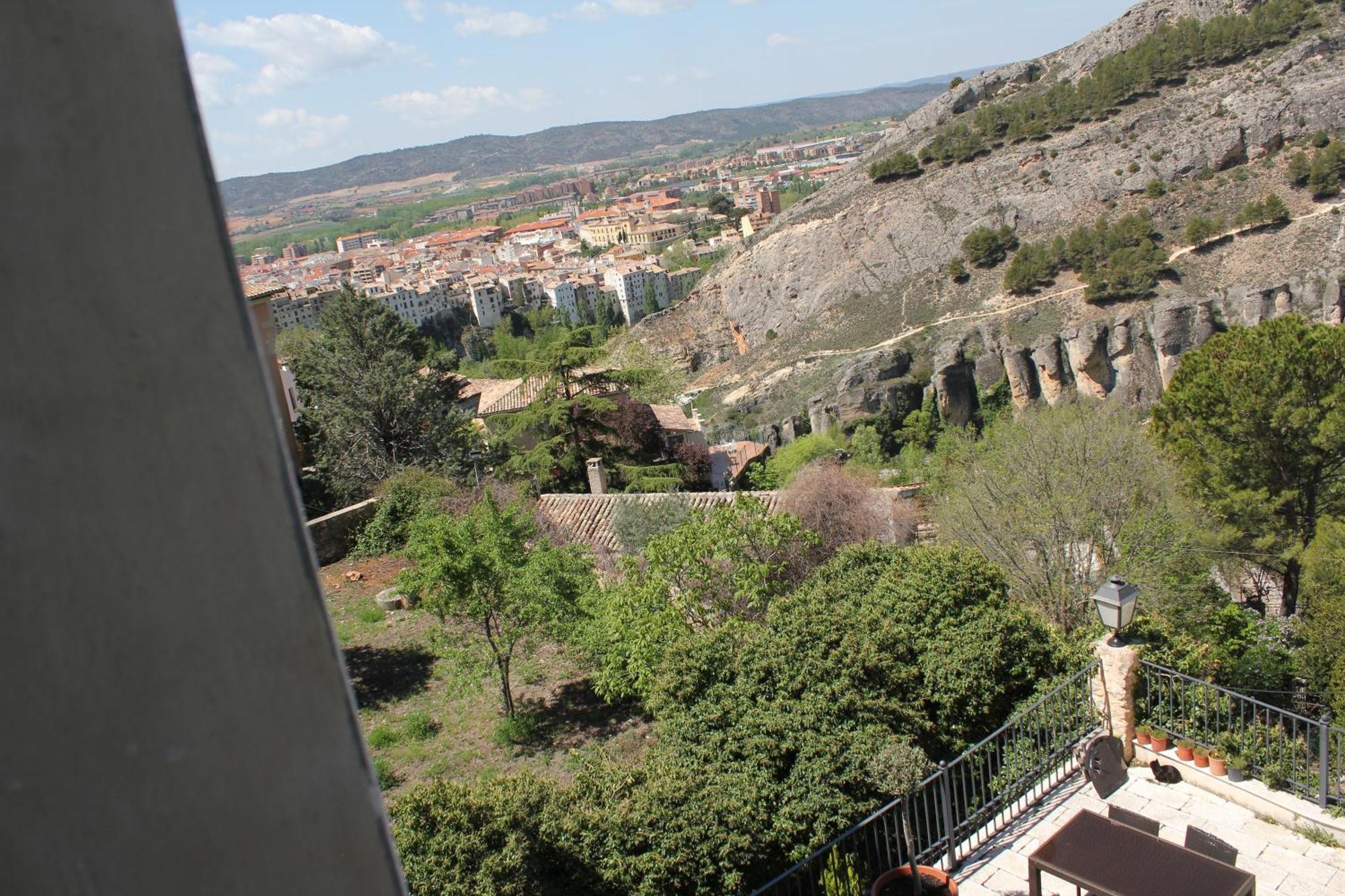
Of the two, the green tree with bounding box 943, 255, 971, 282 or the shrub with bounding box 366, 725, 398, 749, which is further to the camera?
the green tree with bounding box 943, 255, 971, 282

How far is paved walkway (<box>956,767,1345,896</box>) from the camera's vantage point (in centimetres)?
545

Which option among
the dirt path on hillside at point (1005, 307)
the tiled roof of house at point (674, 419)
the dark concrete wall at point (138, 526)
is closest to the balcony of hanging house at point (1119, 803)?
the dark concrete wall at point (138, 526)

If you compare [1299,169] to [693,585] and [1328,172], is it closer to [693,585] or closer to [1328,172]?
[1328,172]

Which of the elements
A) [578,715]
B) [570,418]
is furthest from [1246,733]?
[570,418]

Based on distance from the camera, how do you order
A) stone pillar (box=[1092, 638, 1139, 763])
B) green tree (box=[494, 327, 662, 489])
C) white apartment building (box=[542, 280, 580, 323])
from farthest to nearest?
white apartment building (box=[542, 280, 580, 323]), green tree (box=[494, 327, 662, 489]), stone pillar (box=[1092, 638, 1139, 763])

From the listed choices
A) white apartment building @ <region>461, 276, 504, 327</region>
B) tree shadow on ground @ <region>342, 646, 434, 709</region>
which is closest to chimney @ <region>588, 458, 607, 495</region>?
tree shadow on ground @ <region>342, 646, 434, 709</region>

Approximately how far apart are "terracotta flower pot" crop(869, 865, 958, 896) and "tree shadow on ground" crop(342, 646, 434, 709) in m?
6.83

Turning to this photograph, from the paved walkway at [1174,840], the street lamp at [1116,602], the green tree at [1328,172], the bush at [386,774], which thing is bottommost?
the bush at [386,774]

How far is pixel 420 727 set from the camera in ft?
33.1

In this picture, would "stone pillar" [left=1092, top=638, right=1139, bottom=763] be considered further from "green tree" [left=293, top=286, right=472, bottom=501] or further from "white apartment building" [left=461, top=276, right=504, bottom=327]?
"white apartment building" [left=461, top=276, right=504, bottom=327]

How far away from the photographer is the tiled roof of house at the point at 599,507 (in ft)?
46.3

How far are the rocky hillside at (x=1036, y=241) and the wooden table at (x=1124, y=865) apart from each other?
3083 centimetres

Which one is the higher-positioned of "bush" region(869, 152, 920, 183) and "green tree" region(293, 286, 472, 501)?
"bush" region(869, 152, 920, 183)

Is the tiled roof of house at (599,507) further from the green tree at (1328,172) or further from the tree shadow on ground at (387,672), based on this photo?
the green tree at (1328,172)
